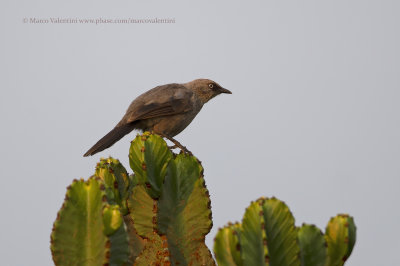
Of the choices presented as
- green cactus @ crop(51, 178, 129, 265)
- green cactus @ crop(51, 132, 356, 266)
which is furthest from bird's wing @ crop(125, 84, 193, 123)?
green cactus @ crop(51, 178, 129, 265)

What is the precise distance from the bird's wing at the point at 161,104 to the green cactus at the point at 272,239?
10.9 feet

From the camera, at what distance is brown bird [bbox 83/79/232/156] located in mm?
7461

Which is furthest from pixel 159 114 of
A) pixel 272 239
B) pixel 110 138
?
pixel 272 239

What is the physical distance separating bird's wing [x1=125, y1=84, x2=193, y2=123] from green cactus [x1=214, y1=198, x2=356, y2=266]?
3.33m

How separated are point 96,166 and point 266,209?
2620mm

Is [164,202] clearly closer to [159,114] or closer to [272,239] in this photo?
[272,239]

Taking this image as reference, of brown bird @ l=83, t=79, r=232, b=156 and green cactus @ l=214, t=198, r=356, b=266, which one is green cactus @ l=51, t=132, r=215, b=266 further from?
green cactus @ l=214, t=198, r=356, b=266

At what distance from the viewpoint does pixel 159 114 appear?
7590 mm

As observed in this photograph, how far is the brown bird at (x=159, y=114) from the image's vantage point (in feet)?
24.5

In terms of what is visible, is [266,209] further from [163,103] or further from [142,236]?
[163,103]

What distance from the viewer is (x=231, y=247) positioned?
4383 millimetres

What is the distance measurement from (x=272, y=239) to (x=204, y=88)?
452 centimetres

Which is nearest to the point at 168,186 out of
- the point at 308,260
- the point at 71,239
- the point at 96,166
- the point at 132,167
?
the point at 132,167

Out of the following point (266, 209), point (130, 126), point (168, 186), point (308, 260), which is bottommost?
point (308, 260)
